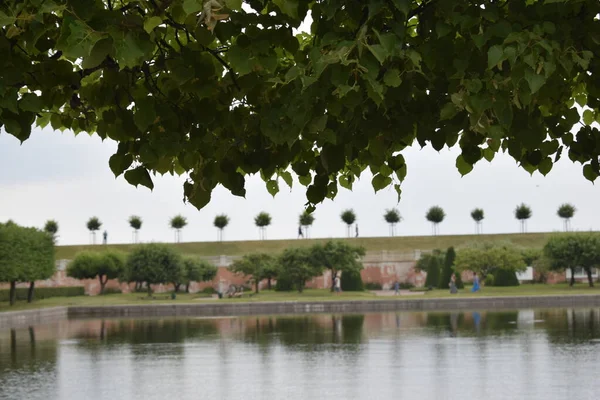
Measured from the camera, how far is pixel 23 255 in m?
54.5

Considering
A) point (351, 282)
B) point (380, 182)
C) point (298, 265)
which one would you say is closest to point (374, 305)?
point (298, 265)

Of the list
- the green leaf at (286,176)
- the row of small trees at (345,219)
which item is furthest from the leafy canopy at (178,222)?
the green leaf at (286,176)

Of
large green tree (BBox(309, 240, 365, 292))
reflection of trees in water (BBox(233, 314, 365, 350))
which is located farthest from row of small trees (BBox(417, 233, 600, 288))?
Answer: reflection of trees in water (BBox(233, 314, 365, 350))

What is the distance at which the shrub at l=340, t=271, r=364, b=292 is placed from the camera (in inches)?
2562

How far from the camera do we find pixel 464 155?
5.98 metres

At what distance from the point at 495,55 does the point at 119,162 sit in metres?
2.28

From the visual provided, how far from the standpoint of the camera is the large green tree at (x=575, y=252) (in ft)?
203

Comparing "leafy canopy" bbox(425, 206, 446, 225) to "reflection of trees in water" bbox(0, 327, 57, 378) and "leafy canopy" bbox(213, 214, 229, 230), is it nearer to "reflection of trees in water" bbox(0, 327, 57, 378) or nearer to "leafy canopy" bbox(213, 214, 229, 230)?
"leafy canopy" bbox(213, 214, 229, 230)

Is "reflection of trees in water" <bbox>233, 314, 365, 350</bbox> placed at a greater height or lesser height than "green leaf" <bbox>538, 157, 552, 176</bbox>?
lesser

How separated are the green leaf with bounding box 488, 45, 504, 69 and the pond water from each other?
1319cm

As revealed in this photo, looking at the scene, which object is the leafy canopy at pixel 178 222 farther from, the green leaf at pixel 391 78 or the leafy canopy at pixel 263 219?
the green leaf at pixel 391 78

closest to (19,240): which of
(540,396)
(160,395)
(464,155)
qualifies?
(160,395)

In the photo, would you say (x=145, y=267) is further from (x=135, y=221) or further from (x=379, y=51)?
(x=379, y=51)

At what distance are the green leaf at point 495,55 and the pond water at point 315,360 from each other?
43.3ft
